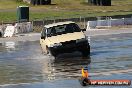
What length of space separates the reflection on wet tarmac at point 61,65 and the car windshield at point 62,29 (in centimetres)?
109

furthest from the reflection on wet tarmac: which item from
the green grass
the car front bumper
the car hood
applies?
the green grass

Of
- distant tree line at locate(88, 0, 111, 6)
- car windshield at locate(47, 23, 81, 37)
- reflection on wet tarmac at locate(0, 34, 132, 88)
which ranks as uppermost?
car windshield at locate(47, 23, 81, 37)

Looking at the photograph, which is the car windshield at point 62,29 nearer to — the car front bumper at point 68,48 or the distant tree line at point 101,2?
the car front bumper at point 68,48

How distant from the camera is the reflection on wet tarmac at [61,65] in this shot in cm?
1964

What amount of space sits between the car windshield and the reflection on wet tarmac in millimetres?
1094

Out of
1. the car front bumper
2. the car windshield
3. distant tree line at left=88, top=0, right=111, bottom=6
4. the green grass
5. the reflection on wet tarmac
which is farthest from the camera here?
distant tree line at left=88, top=0, right=111, bottom=6

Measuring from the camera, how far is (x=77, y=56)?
88.6 feet

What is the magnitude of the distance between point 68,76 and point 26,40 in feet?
73.0

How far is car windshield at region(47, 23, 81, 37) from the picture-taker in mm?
26844

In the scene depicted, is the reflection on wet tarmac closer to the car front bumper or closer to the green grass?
the car front bumper

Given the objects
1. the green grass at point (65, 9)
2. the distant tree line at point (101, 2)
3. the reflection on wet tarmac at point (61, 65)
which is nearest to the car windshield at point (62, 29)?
the reflection on wet tarmac at point (61, 65)

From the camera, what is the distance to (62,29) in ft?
88.6

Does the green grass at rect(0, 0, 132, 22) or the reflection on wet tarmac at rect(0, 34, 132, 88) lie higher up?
the reflection on wet tarmac at rect(0, 34, 132, 88)

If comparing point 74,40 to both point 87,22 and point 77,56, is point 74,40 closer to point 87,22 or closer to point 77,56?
point 77,56
